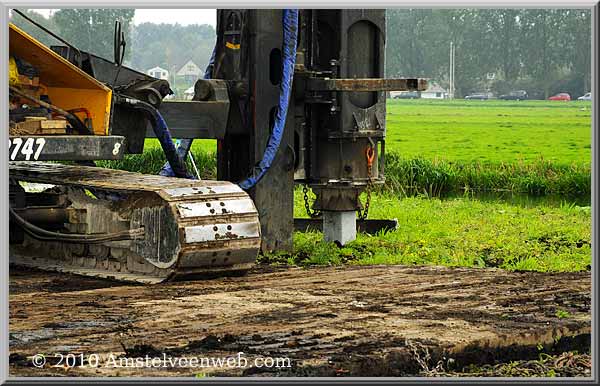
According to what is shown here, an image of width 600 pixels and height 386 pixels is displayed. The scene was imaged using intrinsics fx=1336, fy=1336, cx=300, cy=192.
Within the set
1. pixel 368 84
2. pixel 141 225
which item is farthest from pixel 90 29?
pixel 141 225

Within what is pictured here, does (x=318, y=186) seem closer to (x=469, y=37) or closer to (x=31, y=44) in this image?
(x=31, y=44)

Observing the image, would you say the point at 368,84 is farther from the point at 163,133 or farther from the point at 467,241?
the point at 467,241

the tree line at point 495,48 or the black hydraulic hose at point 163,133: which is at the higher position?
the tree line at point 495,48

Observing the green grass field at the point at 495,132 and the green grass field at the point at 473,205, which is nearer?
the green grass field at the point at 473,205

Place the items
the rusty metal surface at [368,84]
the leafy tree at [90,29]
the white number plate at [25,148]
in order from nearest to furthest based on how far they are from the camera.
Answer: the white number plate at [25,148], the rusty metal surface at [368,84], the leafy tree at [90,29]

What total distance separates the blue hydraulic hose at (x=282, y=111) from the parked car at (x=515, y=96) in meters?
61.8

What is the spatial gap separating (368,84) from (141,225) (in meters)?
2.90

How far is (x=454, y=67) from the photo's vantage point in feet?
250

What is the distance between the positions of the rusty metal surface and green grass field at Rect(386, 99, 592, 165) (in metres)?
15.5

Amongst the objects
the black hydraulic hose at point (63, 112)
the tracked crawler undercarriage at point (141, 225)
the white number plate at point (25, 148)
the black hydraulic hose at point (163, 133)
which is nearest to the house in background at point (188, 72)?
the black hydraulic hose at point (163, 133)

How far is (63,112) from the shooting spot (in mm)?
10734

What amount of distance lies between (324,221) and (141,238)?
339 cm

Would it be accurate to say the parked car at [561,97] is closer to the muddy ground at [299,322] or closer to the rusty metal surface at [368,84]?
the rusty metal surface at [368,84]

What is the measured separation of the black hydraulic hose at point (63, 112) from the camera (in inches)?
418
